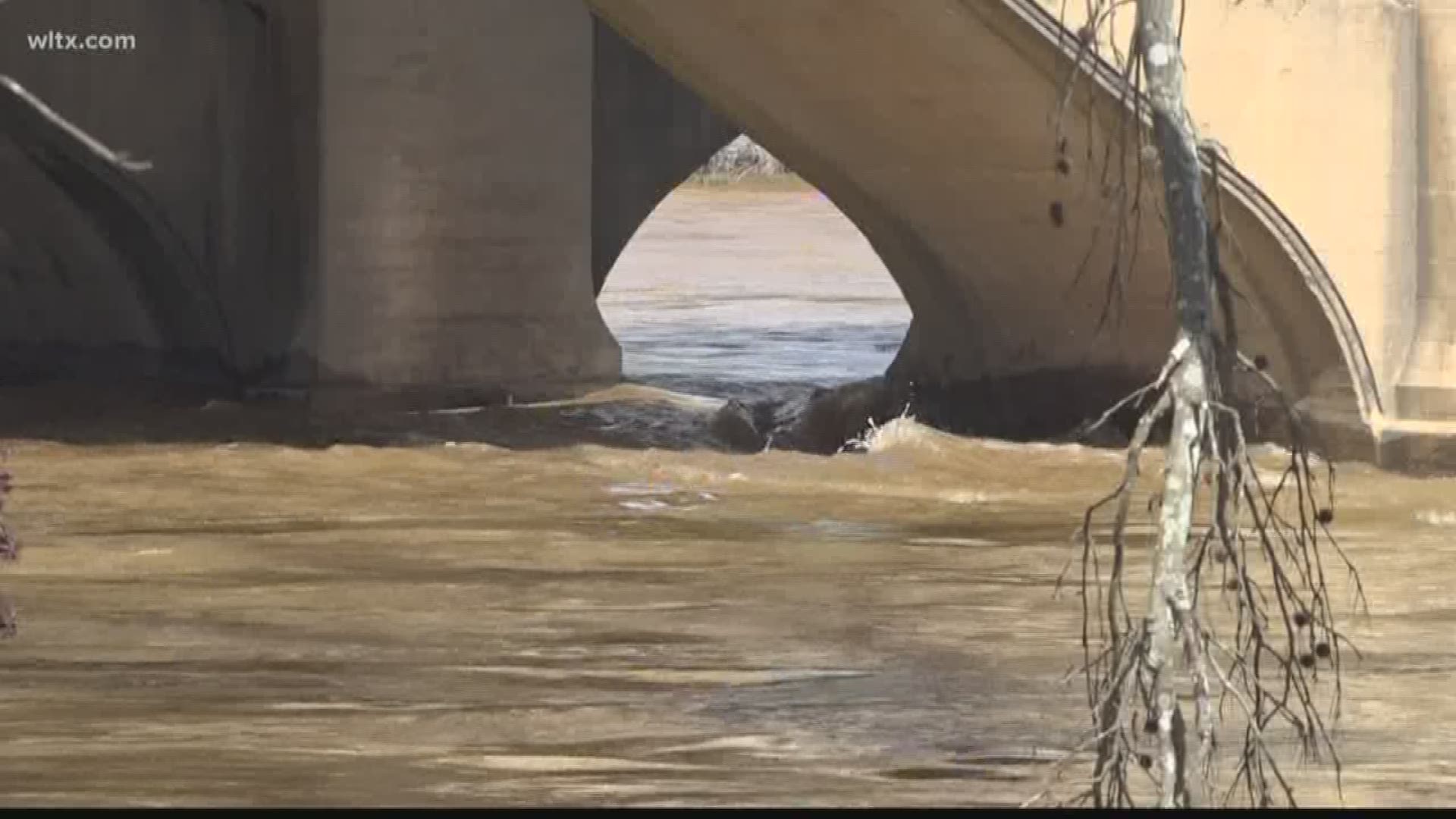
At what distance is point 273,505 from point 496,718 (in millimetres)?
6800

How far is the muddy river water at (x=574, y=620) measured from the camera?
33.1ft

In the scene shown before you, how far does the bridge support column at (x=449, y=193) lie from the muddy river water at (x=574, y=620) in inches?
65.8

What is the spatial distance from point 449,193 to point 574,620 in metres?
11.0

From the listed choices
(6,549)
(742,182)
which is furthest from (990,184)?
(742,182)

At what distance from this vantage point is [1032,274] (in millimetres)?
20641

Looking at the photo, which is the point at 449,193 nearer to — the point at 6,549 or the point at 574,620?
the point at 574,620

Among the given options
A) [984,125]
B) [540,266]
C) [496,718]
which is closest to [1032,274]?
[984,125]

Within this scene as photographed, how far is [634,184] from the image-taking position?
92.1 feet

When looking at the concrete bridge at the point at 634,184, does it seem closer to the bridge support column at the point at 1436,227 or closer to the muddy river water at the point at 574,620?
the bridge support column at the point at 1436,227

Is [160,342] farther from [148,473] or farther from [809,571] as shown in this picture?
[809,571]

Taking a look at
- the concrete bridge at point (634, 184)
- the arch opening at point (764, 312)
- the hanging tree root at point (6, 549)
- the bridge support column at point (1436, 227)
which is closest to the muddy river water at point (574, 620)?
the bridge support column at point (1436, 227)

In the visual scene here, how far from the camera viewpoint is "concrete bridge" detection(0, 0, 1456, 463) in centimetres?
1861


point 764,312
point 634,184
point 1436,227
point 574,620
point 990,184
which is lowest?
point 574,620

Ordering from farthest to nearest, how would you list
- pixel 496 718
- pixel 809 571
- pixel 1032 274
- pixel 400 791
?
pixel 1032 274 → pixel 809 571 → pixel 496 718 → pixel 400 791
